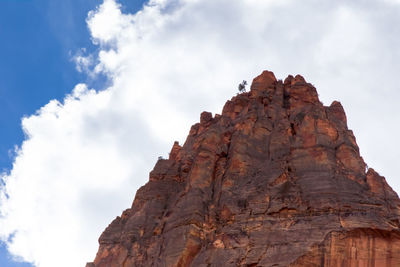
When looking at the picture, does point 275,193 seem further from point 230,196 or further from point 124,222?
point 124,222

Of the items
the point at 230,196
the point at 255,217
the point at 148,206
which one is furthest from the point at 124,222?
the point at 255,217

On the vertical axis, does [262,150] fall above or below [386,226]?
above

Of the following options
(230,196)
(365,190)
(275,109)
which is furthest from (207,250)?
(275,109)

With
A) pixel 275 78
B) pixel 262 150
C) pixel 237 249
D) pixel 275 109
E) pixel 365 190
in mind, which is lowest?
pixel 237 249

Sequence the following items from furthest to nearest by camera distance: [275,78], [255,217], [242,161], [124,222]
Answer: [275,78]
[124,222]
[242,161]
[255,217]

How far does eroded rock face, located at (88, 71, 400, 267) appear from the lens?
156 feet

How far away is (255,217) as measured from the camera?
2040 inches

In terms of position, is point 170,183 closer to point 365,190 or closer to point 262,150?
point 262,150

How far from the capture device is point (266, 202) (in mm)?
53031

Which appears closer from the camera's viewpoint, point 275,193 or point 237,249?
point 237,249

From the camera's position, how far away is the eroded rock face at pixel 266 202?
1873 inches

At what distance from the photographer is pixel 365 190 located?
53.8 meters

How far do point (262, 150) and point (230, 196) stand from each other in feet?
27.9

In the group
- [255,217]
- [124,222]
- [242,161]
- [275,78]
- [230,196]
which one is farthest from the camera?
[275,78]
